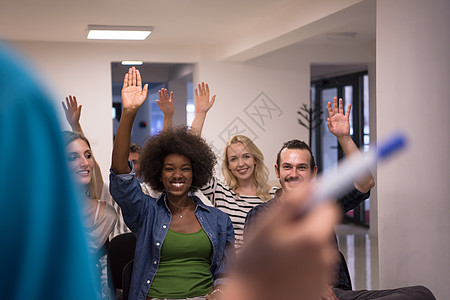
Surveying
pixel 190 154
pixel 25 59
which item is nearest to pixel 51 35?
pixel 190 154

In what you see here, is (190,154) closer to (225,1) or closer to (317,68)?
(225,1)

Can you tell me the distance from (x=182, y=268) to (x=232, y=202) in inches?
43.1

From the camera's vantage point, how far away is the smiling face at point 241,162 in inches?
162

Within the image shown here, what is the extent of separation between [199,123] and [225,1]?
145 cm

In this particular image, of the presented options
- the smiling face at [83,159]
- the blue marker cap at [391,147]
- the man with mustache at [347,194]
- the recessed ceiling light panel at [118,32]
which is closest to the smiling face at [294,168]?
the man with mustache at [347,194]

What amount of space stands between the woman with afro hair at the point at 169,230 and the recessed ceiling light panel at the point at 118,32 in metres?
3.40

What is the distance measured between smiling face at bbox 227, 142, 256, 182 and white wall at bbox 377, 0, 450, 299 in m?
1.06

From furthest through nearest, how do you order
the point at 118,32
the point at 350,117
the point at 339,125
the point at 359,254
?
the point at 350,117
the point at 359,254
the point at 118,32
the point at 339,125

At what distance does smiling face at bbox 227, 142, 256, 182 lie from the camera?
13.5 feet

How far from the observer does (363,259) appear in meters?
6.93

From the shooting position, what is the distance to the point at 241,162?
4133mm

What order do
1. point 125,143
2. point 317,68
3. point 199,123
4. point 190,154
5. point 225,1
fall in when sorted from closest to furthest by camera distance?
point 125,143 < point 190,154 < point 199,123 < point 225,1 < point 317,68

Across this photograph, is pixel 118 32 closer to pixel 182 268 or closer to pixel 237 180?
pixel 237 180

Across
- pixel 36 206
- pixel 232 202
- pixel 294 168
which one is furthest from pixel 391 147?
pixel 232 202
